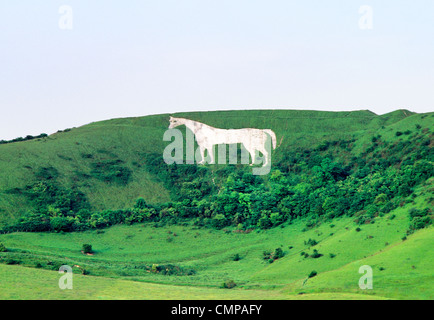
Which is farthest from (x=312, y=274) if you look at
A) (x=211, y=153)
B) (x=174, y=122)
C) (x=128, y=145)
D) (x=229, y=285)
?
(x=174, y=122)

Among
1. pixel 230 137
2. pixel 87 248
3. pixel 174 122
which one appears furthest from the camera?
pixel 174 122

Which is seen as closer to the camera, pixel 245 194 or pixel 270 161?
pixel 245 194

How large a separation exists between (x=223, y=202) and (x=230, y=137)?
68.8ft

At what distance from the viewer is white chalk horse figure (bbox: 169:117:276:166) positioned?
8844 cm

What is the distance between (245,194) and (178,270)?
876 inches

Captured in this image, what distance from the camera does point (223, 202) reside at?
71312 mm

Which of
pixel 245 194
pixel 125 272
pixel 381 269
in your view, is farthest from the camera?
pixel 245 194

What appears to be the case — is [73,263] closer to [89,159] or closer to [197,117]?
[89,159]

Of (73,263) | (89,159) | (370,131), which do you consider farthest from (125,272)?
(370,131)

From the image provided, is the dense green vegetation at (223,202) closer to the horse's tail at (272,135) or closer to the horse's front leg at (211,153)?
the horse's tail at (272,135)

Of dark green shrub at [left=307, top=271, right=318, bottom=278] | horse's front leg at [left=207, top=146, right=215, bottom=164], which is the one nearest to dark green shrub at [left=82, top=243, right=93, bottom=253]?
dark green shrub at [left=307, top=271, right=318, bottom=278]

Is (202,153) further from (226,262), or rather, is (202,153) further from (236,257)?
(226,262)

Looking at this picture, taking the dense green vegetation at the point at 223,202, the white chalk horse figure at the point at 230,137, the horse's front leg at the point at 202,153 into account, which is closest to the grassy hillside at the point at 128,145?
the dense green vegetation at the point at 223,202
